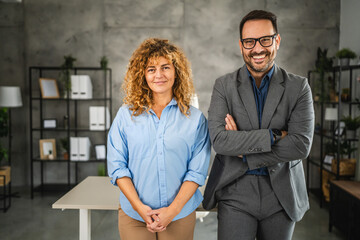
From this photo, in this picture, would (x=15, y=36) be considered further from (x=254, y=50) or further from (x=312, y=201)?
(x=312, y=201)

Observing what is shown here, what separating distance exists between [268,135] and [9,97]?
14.6 ft

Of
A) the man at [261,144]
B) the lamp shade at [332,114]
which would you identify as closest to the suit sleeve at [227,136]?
the man at [261,144]

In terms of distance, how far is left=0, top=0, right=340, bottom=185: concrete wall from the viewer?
5.48 m

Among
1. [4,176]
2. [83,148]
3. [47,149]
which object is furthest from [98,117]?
[4,176]

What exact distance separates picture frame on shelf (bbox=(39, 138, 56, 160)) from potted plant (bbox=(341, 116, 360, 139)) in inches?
175

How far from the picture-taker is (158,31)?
555 cm

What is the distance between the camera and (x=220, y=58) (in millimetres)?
5559

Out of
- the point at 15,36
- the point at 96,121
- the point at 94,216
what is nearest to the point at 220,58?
the point at 96,121

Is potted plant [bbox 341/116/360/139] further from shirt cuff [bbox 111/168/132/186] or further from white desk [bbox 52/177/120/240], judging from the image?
shirt cuff [bbox 111/168/132/186]

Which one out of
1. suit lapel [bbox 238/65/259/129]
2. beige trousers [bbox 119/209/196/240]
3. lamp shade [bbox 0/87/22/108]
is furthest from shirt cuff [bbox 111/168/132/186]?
lamp shade [bbox 0/87/22/108]

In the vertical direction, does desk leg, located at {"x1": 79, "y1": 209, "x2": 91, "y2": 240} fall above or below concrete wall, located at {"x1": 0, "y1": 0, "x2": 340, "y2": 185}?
below

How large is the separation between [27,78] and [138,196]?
4.78m

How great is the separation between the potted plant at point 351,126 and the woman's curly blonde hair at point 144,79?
124 inches

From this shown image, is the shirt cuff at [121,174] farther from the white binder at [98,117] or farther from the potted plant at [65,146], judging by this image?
the potted plant at [65,146]
